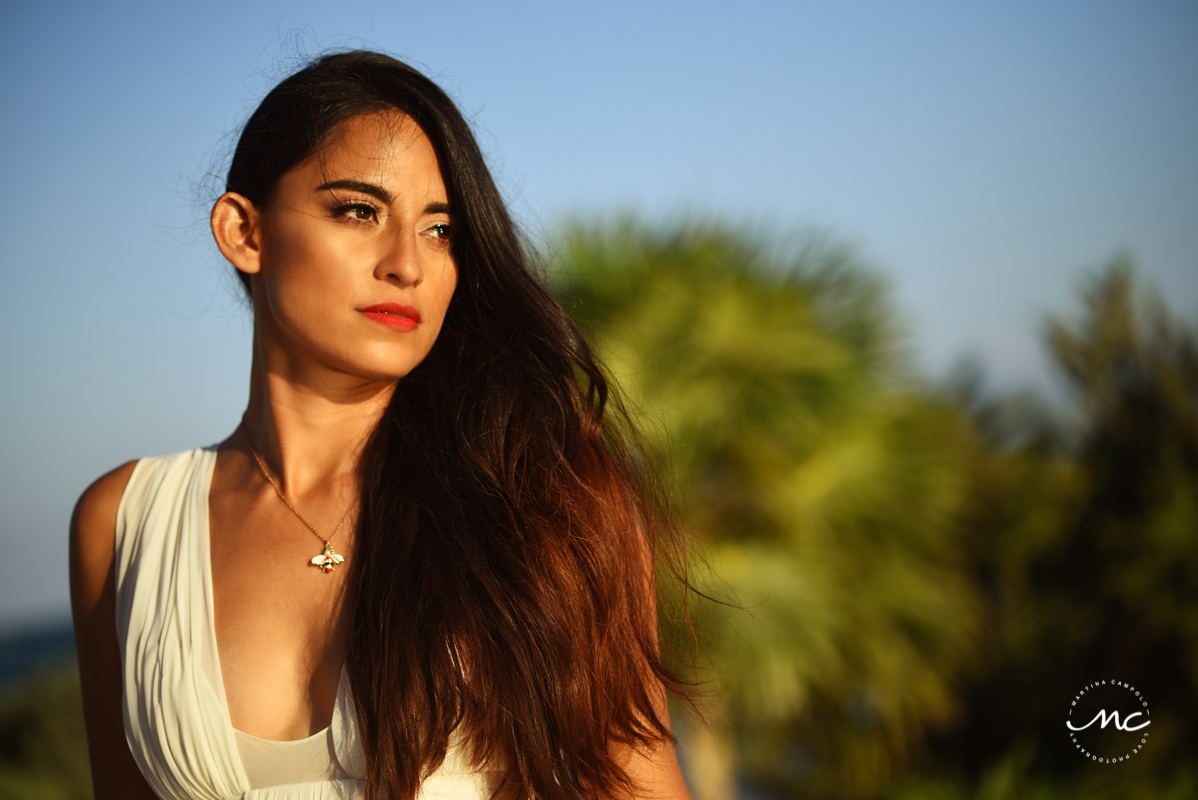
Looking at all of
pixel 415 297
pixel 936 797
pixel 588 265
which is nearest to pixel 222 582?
pixel 415 297

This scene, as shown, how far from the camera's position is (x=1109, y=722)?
5902 millimetres

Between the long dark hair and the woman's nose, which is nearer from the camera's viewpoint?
the long dark hair

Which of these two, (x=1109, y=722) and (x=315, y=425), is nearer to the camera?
(x=315, y=425)

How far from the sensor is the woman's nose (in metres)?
1.56

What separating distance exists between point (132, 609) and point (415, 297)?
2.82 ft

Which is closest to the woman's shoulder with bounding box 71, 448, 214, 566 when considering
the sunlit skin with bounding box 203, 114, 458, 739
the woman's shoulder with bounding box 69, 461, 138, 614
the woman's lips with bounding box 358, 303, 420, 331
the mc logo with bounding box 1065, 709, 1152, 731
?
the woman's shoulder with bounding box 69, 461, 138, 614

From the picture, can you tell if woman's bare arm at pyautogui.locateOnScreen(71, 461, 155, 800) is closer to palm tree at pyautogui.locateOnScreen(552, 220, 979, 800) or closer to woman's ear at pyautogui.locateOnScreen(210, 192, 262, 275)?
woman's ear at pyautogui.locateOnScreen(210, 192, 262, 275)

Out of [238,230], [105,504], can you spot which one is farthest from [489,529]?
[105,504]

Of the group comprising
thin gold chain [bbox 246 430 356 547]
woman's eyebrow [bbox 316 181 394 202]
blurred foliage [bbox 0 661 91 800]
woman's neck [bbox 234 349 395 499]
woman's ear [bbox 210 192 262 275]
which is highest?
woman's eyebrow [bbox 316 181 394 202]

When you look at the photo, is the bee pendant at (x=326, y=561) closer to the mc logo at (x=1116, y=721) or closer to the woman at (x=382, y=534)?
the woman at (x=382, y=534)

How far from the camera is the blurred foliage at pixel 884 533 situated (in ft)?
17.9

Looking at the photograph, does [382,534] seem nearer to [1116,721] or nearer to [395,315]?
[395,315]

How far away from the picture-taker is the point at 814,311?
5977 millimetres

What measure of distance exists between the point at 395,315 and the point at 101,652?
1023 mm
